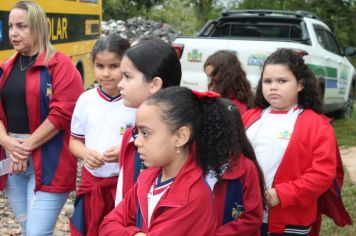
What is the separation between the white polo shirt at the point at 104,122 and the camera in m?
2.75

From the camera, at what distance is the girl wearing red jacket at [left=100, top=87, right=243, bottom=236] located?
199 centimetres

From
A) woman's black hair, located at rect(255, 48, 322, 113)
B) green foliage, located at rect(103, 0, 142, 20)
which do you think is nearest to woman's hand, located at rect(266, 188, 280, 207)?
woman's black hair, located at rect(255, 48, 322, 113)

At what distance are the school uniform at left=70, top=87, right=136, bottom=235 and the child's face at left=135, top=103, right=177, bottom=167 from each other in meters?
0.70

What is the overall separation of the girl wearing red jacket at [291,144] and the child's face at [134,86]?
71cm

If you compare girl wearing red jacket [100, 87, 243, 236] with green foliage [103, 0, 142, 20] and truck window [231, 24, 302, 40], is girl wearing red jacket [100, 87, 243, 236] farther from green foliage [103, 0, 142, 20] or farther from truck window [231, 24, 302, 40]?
green foliage [103, 0, 142, 20]

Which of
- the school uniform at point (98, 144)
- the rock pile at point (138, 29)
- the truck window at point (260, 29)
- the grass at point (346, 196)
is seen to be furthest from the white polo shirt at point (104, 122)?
the rock pile at point (138, 29)

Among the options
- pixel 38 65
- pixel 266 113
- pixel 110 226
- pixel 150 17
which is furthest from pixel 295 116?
pixel 150 17

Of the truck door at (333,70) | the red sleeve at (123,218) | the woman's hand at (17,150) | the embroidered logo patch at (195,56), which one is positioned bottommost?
the truck door at (333,70)

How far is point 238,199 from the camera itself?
217cm

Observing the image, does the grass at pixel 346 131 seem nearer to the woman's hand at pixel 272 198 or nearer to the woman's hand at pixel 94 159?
the woman's hand at pixel 272 198

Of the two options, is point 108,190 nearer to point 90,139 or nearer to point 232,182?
point 90,139

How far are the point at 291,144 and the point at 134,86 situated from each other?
2.80ft

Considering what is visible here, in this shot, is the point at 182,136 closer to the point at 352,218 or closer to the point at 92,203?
the point at 92,203

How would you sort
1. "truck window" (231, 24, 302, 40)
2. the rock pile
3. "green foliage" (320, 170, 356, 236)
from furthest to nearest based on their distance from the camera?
the rock pile, "truck window" (231, 24, 302, 40), "green foliage" (320, 170, 356, 236)
